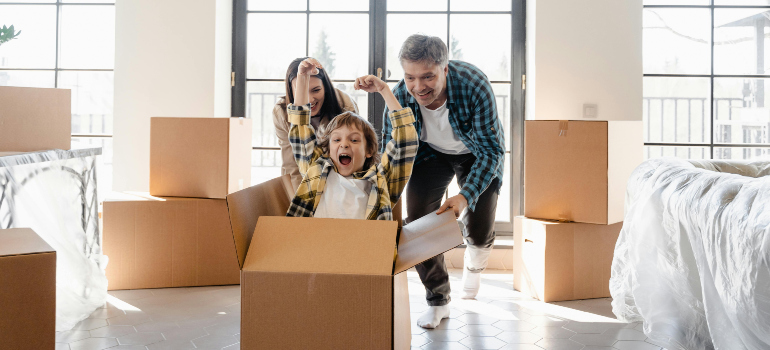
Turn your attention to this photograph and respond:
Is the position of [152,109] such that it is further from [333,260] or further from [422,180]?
[333,260]

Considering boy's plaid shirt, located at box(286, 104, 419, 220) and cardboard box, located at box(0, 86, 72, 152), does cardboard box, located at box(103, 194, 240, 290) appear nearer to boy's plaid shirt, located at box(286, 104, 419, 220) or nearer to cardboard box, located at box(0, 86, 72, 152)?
cardboard box, located at box(0, 86, 72, 152)

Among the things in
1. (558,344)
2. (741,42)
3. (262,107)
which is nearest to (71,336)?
(558,344)

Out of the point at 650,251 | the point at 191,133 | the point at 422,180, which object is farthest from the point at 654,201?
the point at 191,133

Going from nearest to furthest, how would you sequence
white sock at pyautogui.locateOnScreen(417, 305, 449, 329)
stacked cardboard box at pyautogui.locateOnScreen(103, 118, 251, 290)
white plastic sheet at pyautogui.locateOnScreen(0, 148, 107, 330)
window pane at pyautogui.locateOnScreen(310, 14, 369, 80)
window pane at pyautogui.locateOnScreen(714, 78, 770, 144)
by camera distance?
white plastic sheet at pyautogui.locateOnScreen(0, 148, 107, 330) → white sock at pyautogui.locateOnScreen(417, 305, 449, 329) → stacked cardboard box at pyautogui.locateOnScreen(103, 118, 251, 290) → window pane at pyautogui.locateOnScreen(714, 78, 770, 144) → window pane at pyautogui.locateOnScreen(310, 14, 369, 80)

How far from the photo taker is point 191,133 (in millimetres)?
2631

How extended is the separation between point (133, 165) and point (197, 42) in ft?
2.30

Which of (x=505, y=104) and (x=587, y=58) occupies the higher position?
(x=587, y=58)

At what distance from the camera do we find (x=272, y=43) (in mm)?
3316

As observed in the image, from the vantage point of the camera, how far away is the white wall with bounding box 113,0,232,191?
307 cm

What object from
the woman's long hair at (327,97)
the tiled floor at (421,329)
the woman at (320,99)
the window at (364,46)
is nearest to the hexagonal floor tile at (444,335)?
the tiled floor at (421,329)

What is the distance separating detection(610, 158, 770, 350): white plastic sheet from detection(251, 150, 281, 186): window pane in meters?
1.93

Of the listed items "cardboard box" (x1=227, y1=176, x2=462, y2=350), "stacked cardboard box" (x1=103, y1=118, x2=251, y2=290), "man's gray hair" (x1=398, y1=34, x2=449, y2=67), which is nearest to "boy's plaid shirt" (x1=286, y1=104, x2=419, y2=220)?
"man's gray hair" (x1=398, y1=34, x2=449, y2=67)

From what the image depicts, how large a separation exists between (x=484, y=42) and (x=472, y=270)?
1329 mm

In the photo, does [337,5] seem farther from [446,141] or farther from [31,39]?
[31,39]
